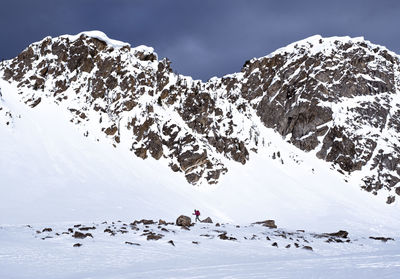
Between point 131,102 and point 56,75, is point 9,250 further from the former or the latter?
point 56,75

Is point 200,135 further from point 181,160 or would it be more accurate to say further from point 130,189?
point 130,189

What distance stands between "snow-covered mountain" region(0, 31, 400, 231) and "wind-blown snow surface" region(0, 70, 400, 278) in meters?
0.35

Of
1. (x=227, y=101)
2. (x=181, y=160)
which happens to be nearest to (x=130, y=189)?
(x=181, y=160)

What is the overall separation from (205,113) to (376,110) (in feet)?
188

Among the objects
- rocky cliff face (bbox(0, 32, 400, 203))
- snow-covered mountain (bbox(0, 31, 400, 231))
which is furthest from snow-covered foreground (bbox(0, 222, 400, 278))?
rocky cliff face (bbox(0, 32, 400, 203))

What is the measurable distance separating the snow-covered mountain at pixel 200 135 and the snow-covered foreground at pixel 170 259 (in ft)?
58.5

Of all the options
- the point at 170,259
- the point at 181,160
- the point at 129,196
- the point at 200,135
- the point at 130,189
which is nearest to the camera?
the point at 170,259

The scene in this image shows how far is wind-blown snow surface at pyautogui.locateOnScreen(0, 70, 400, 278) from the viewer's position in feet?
51.5

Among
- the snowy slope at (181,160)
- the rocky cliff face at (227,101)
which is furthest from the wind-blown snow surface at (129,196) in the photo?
the rocky cliff face at (227,101)

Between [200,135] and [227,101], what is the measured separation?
19.2 metres

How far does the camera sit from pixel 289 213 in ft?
190

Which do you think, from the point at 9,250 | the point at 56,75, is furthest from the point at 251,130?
the point at 9,250

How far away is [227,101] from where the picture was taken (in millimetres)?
93188

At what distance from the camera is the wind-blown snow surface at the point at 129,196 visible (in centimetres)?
1569
